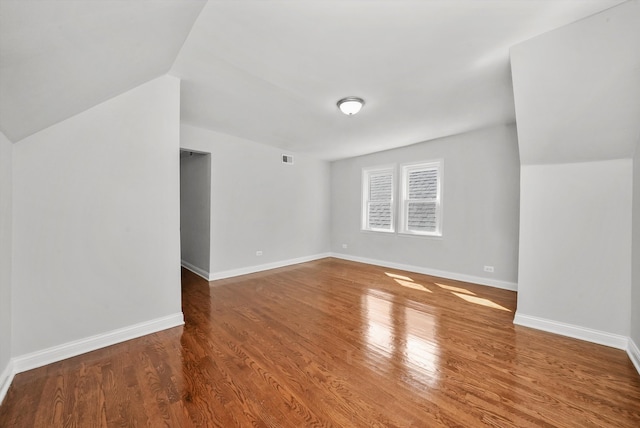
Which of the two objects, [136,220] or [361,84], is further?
[361,84]

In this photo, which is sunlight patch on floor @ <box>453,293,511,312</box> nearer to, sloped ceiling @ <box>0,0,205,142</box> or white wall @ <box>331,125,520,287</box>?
white wall @ <box>331,125,520,287</box>

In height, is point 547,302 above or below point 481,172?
below

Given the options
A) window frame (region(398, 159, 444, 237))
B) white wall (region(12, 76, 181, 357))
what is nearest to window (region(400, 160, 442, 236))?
window frame (region(398, 159, 444, 237))

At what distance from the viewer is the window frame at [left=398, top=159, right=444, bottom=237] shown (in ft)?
14.9

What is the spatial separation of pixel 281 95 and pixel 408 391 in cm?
309

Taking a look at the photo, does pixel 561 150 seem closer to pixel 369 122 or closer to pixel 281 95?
pixel 369 122

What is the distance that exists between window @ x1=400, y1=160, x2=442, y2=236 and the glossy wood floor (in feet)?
6.48

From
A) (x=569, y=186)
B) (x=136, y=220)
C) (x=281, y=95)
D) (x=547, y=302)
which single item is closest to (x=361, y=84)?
(x=281, y=95)

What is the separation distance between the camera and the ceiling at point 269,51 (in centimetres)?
133

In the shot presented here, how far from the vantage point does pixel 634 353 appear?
2027 mm

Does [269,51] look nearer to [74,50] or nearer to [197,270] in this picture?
[74,50]

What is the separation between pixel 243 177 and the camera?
4.60 metres

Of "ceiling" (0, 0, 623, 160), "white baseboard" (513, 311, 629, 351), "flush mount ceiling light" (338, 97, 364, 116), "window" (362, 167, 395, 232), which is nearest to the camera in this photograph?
"ceiling" (0, 0, 623, 160)

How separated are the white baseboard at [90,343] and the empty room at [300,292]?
1cm
